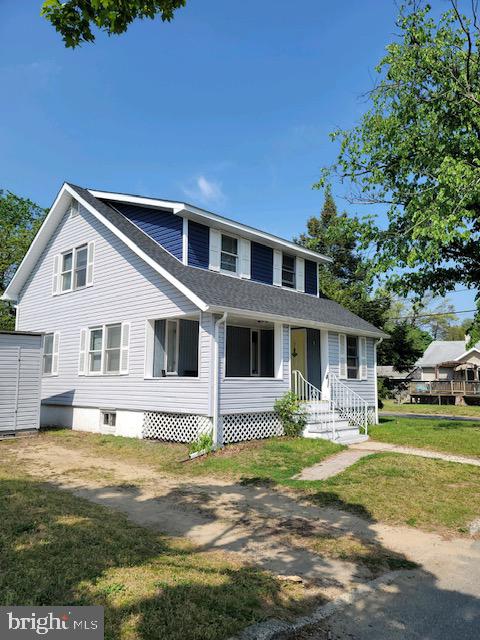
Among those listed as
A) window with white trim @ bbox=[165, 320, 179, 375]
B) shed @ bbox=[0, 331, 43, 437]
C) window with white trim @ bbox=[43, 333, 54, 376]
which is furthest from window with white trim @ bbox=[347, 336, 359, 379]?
window with white trim @ bbox=[43, 333, 54, 376]

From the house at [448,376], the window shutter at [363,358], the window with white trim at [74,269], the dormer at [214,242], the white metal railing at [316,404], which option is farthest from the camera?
the house at [448,376]

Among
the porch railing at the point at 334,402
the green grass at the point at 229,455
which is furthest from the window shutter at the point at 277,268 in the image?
the green grass at the point at 229,455

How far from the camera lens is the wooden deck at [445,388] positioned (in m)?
34.7

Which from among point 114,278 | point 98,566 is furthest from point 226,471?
point 114,278

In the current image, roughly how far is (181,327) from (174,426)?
3.15 metres

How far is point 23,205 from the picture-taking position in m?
38.3

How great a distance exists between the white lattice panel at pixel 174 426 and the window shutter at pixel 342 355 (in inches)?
255

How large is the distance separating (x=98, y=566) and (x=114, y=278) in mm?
11631

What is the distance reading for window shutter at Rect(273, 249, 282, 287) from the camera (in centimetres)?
1728

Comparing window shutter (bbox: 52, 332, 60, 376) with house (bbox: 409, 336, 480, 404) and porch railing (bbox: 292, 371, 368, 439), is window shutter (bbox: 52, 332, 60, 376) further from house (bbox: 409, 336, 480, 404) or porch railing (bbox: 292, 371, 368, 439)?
house (bbox: 409, 336, 480, 404)

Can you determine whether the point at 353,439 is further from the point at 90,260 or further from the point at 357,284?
the point at 90,260

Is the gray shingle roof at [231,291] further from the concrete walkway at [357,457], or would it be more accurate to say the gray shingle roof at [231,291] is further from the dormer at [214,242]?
the concrete walkway at [357,457]

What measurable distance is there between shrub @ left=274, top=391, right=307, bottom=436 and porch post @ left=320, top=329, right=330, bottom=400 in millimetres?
2553

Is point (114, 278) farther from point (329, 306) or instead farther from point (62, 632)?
point (62, 632)
